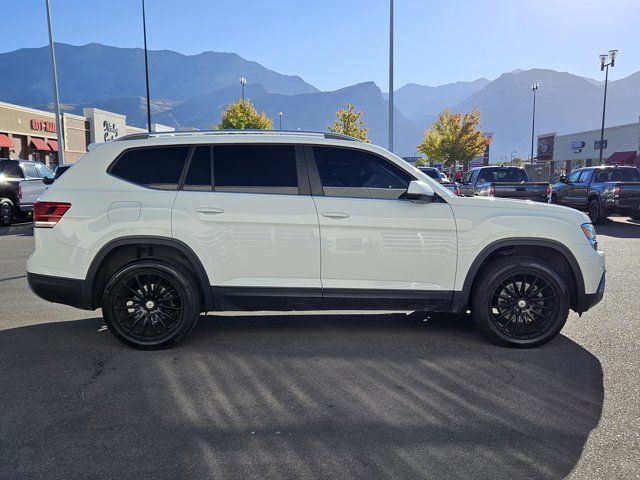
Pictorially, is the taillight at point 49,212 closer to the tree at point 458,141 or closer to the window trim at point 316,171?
the window trim at point 316,171

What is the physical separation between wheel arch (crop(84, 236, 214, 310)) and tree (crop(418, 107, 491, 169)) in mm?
51203

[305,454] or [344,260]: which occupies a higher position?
[344,260]

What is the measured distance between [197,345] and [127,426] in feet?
4.82

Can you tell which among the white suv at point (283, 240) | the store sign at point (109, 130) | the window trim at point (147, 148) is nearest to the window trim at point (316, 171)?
the white suv at point (283, 240)

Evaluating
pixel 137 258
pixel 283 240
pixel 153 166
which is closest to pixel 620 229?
pixel 283 240

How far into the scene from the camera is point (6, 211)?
14398 mm

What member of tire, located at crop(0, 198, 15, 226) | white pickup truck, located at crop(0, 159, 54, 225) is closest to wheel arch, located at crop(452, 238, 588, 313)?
white pickup truck, located at crop(0, 159, 54, 225)

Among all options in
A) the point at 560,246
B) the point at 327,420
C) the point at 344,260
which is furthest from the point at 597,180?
the point at 327,420

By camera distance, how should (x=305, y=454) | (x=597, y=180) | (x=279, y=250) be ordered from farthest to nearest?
(x=597, y=180)
(x=279, y=250)
(x=305, y=454)

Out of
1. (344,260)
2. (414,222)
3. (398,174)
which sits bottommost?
(344,260)

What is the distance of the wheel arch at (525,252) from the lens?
14.1ft

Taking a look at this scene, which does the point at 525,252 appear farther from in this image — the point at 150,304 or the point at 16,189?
the point at 16,189

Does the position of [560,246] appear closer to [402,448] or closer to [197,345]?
[402,448]

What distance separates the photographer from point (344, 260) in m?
4.23
